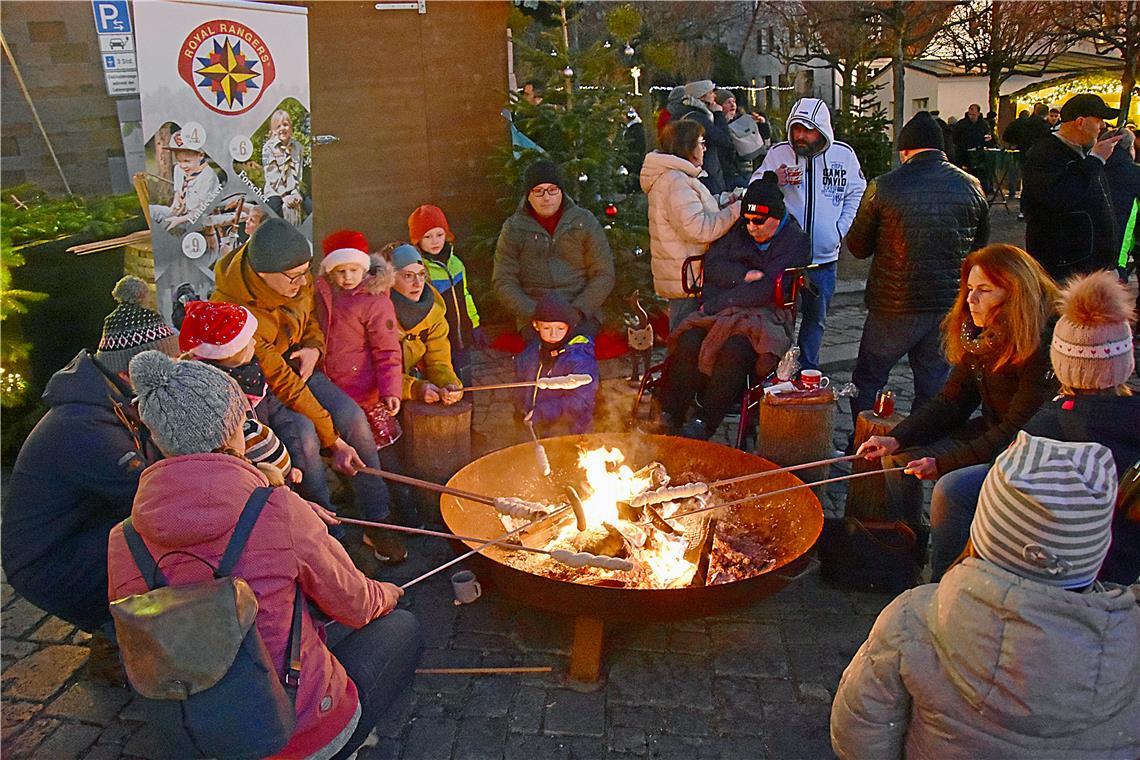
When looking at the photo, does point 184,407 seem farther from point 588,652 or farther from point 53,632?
point 53,632

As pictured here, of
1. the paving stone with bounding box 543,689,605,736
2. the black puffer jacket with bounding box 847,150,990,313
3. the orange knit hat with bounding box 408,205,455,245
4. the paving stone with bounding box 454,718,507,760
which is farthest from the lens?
the orange knit hat with bounding box 408,205,455,245

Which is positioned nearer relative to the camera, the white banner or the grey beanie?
the grey beanie

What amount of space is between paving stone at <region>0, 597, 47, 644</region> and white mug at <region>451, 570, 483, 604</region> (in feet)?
6.51

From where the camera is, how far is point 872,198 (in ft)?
18.0

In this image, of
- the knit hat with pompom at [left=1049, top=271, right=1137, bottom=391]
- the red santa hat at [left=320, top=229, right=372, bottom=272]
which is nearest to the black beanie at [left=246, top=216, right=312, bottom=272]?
the red santa hat at [left=320, top=229, right=372, bottom=272]

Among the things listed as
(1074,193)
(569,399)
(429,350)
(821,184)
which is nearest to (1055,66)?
(1074,193)

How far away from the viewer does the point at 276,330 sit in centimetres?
449

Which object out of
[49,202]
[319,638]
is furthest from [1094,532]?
[49,202]

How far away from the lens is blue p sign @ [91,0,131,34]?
5.75 m

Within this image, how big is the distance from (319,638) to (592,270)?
12.7 feet

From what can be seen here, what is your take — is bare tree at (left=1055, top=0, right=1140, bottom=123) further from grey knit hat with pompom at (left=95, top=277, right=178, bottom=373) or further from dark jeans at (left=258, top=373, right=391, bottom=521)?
grey knit hat with pompom at (left=95, top=277, right=178, bottom=373)

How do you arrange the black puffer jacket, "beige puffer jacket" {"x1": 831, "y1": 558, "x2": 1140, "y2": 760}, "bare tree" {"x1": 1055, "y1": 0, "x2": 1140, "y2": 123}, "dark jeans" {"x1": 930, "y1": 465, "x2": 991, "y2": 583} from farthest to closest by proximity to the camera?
"bare tree" {"x1": 1055, "y1": 0, "x2": 1140, "y2": 123}
the black puffer jacket
"dark jeans" {"x1": 930, "y1": 465, "x2": 991, "y2": 583}
"beige puffer jacket" {"x1": 831, "y1": 558, "x2": 1140, "y2": 760}

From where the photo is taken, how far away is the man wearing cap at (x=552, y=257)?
602 cm

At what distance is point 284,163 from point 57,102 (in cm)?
191
